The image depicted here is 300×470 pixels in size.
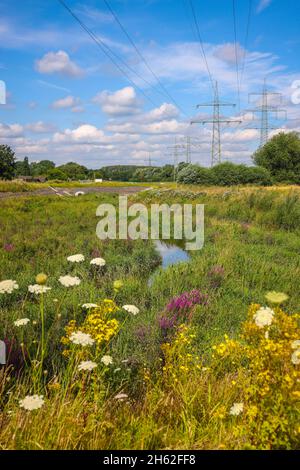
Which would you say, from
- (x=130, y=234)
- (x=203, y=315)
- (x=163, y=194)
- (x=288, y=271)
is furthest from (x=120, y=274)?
(x=163, y=194)

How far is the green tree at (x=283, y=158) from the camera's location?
161 feet

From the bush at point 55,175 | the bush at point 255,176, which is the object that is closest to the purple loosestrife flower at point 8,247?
the bush at point 255,176

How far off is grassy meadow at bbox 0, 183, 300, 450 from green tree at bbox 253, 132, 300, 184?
111 feet

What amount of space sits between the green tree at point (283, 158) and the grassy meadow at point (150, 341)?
33.8 meters

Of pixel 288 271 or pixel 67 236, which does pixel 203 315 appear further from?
pixel 67 236

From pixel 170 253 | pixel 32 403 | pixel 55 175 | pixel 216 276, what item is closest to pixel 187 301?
pixel 216 276

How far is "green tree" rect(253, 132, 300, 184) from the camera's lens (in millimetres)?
49022

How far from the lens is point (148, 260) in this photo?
35.7ft

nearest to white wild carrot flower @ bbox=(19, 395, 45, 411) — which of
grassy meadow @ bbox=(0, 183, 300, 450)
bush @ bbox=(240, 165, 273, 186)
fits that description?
grassy meadow @ bbox=(0, 183, 300, 450)

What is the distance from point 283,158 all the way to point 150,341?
48.3 metres

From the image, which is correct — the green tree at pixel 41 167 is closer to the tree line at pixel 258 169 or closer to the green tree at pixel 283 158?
the tree line at pixel 258 169

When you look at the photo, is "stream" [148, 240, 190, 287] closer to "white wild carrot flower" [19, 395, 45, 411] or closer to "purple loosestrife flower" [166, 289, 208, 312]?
"purple loosestrife flower" [166, 289, 208, 312]

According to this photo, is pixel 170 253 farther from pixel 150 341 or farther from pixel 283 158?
pixel 283 158
